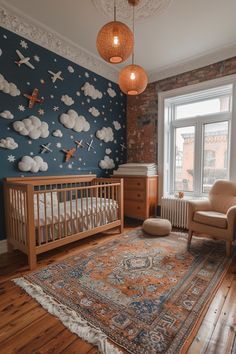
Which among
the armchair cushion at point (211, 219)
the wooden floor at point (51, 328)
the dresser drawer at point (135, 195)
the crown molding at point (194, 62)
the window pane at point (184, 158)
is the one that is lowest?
the wooden floor at point (51, 328)

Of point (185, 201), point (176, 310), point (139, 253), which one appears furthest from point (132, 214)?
point (176, 310)

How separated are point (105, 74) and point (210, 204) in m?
2.73

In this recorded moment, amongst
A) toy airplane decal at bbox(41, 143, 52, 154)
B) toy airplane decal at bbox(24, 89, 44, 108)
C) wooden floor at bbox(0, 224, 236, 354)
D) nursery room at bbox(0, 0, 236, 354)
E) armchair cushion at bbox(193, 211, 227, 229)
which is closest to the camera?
wooden floor at bbox(0, 224, 236, 354)

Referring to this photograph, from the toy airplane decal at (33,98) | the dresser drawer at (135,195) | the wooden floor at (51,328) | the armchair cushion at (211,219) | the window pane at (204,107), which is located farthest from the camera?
the dresser drawer at (135,195)

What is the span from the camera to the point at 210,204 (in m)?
2.63

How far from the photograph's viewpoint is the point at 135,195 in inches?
132

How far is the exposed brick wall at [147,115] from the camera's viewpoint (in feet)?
10.4

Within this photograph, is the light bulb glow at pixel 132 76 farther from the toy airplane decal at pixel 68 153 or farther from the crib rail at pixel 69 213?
the toy airplane decal at pixel 68 153

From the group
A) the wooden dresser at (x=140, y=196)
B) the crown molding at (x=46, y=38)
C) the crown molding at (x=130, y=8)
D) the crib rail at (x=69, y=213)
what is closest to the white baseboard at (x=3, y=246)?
the crib rail at (x=69, y=213)

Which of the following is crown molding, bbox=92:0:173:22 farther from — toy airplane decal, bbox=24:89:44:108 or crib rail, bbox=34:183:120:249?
crib rail, bbox=34:183:120:249

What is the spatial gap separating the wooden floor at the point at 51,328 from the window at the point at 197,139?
6.21ft

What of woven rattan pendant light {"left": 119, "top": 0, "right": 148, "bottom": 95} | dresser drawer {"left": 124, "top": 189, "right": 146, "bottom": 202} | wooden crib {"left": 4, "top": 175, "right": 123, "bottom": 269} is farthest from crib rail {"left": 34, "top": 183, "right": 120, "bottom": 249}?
woven rattan pendant light {"left": 119, "top": 0, "right": 148, "bottom": 95}

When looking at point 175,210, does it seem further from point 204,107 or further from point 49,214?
point 49,214

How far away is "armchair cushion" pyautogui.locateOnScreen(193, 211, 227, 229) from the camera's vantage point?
2.17m
